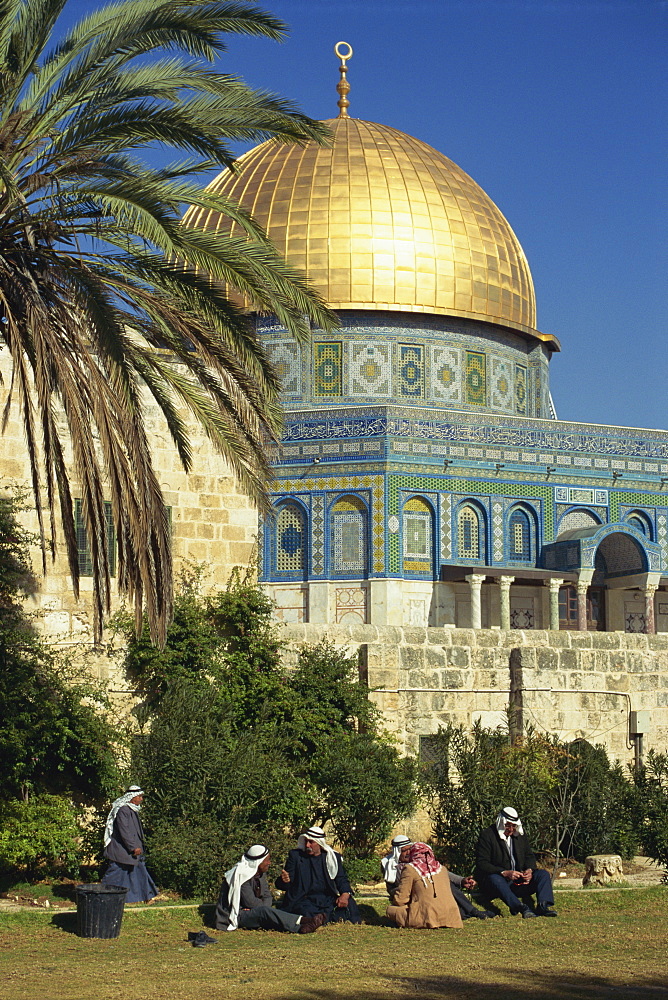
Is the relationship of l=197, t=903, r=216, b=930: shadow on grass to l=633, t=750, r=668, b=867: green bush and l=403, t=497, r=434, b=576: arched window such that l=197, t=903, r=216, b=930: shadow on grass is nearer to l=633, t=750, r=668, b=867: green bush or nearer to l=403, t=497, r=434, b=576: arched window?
l=633, t=750, r=668, b=867: green bush

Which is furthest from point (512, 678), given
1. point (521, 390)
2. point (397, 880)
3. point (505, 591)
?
point (521, 390)

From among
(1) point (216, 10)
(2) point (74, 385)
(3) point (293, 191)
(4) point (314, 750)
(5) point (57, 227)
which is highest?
(3) point (293, 191)

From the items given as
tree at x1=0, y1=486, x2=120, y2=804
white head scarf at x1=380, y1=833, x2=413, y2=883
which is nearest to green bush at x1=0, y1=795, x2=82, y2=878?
tree at x1=0, y1=486, x2=120, y2=804

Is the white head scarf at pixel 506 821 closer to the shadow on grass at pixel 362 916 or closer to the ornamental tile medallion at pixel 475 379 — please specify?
the shadow on grass at pixel 362 916

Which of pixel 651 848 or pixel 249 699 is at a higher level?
pixel 249 699

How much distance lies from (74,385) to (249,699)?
4483mm

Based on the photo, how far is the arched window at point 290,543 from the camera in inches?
1049

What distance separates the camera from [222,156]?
9.68m

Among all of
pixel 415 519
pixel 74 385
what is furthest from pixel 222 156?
pixel 415 519

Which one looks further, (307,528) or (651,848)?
(307,528)

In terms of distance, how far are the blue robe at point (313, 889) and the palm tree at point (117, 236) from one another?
1.83 metres

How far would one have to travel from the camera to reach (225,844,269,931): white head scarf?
31.1 ft

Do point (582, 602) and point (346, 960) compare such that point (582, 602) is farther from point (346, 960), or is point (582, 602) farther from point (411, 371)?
point (346, 960)

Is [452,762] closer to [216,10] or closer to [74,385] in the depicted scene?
[74,385]
